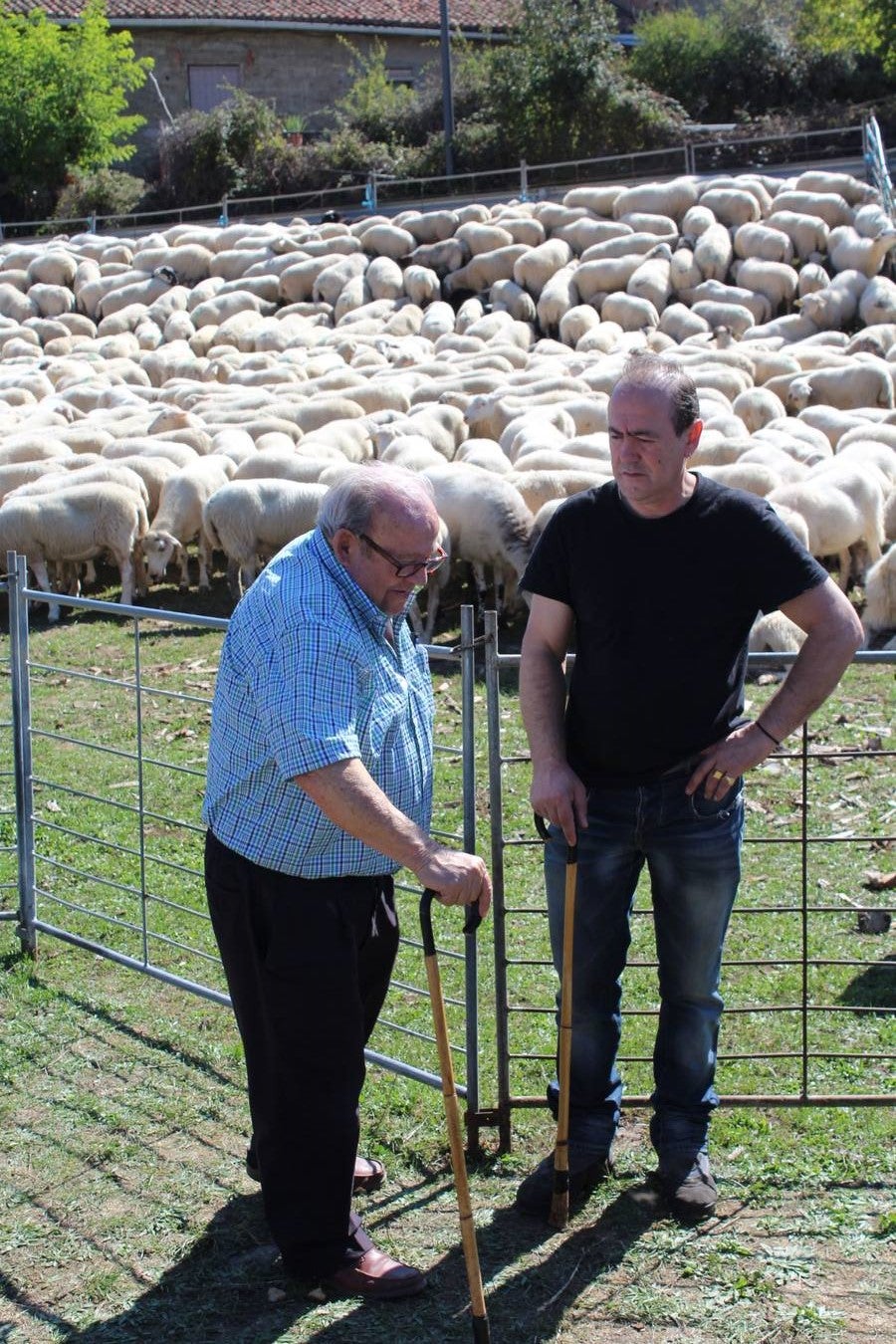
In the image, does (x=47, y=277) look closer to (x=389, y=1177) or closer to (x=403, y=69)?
(x=403, y=69)

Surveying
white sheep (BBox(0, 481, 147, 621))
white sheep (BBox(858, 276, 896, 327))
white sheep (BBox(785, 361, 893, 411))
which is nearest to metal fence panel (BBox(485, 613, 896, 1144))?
white sheep (BBox(0, 481, 147, 621))

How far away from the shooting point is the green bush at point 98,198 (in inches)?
1628

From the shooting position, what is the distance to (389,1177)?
13.7 feet

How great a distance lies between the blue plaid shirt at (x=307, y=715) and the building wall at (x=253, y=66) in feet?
156

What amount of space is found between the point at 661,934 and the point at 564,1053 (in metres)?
0.42

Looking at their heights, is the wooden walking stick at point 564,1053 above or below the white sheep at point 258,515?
below

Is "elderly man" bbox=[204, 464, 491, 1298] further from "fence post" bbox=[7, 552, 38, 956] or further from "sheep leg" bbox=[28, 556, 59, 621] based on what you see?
"sheep leg" bbox=[28, 556, 59, 621]

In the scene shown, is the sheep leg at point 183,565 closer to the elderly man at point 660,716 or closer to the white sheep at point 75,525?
the white sheep at point 75,525

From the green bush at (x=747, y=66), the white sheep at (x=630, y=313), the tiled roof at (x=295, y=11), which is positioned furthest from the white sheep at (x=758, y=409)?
the tiled roof at (x=295, y=11)

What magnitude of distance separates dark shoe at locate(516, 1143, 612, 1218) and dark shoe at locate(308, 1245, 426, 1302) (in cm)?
40

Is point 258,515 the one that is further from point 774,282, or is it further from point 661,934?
point 774,282

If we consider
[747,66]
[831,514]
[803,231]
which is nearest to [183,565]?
[831,514]

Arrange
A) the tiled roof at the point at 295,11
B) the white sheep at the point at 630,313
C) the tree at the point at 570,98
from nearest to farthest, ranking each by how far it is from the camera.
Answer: the white sheep at the point at 630,313
the tree at the point at 570,98
the tiled roof at the point at 295,11

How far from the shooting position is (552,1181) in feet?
12.8
